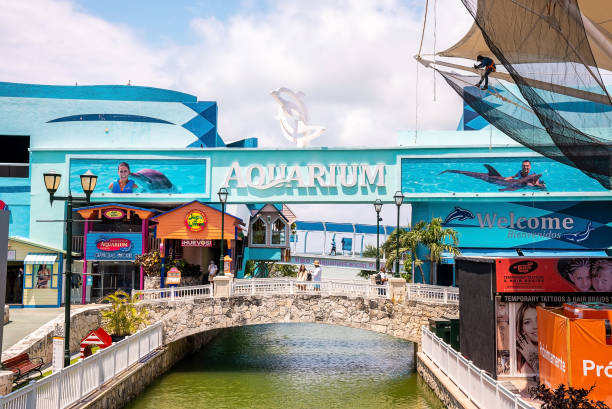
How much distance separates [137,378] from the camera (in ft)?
68.9

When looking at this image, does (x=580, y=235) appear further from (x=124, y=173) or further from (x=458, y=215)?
(x=124, y=173)

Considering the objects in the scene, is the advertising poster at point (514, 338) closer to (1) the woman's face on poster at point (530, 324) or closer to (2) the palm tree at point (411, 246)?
(1) the woman's face on poster at point (530, 324)

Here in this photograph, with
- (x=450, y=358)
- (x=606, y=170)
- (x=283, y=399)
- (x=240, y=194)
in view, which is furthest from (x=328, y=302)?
(x=606, y=170)

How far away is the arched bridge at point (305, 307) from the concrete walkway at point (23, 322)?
442 centimetres

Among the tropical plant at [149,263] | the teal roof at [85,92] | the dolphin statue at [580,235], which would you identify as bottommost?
the tropical plant at [149,263]

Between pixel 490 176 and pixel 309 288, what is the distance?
44.8 ft

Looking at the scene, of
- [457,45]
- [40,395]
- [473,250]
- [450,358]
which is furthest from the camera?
[473,250]

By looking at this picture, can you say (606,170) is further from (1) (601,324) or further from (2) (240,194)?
(2) (240,194)

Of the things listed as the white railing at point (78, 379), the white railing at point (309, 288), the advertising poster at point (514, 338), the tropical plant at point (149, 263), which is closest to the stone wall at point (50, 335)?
the white railing at point (78, 379)

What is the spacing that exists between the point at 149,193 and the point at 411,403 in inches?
820

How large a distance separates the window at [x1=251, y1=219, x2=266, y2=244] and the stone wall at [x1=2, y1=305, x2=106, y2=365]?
14.5m

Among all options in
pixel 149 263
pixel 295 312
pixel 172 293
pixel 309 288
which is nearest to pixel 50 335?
pixel 172 293

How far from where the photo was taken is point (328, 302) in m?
26.9

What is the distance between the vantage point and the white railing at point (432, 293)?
26.3 m
